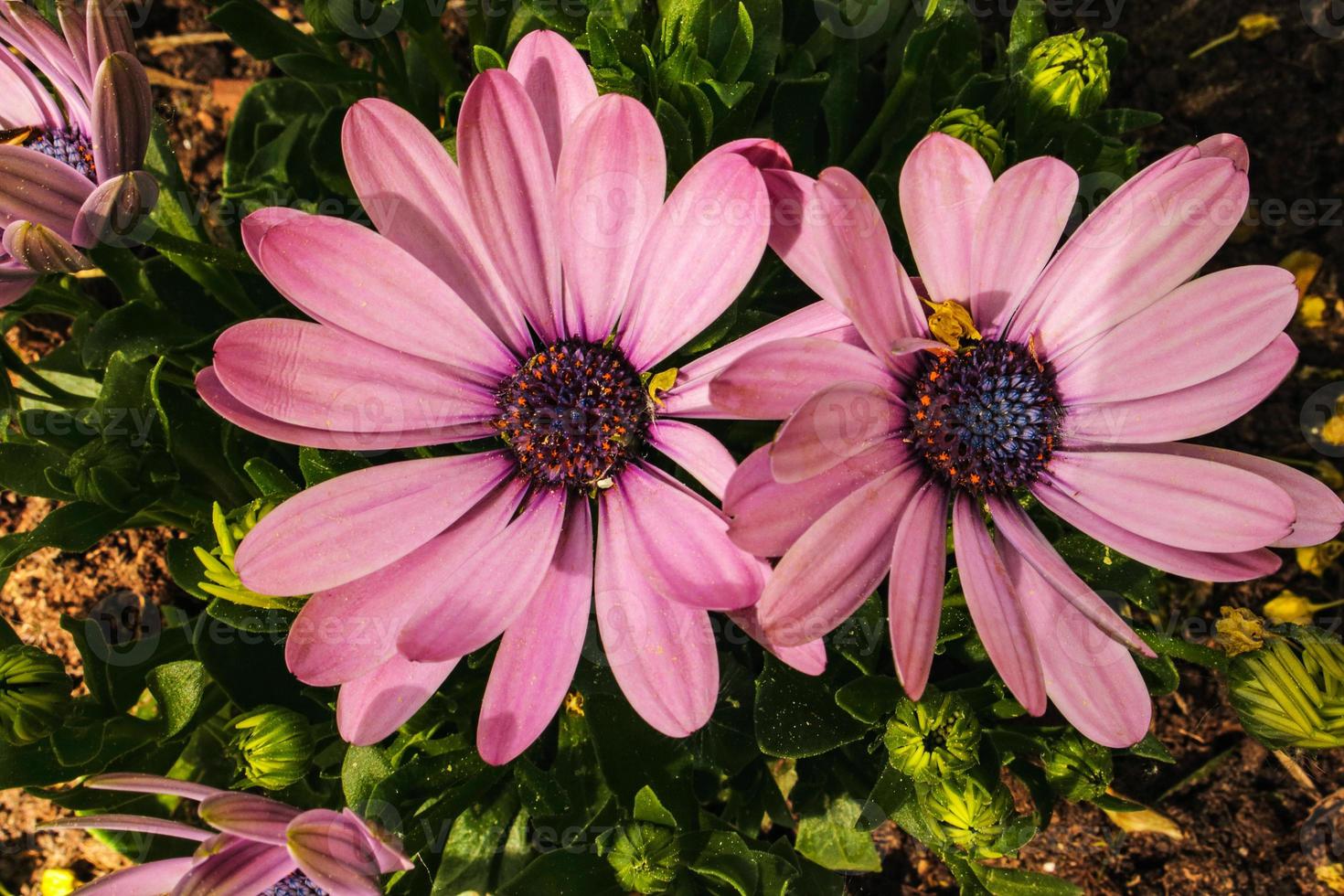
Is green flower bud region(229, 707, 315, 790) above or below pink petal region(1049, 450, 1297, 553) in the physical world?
below

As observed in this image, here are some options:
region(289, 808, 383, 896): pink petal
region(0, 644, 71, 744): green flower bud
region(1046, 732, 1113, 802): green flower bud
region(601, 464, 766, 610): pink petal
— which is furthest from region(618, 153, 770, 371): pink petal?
region(0, 644, 71, 744): green flower bud

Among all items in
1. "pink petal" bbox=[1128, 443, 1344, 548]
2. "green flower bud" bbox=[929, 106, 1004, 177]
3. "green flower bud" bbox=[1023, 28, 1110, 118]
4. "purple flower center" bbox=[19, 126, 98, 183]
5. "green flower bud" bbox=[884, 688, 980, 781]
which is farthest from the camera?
"purple flower center" bbox=[19, 126, 98, 183]

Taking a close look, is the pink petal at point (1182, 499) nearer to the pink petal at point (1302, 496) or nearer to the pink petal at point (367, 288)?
the pink petal at point (1302, 496)

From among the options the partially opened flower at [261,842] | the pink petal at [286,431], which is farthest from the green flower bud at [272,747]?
the pink petal at [286,431]

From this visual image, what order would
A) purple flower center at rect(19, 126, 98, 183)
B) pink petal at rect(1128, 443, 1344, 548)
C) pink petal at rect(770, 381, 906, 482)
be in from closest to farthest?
1. pink petal at rect(770, 381, 906, 482)
2. pink petal at rect(1128, 443, 1344, 548)
3. purple flower center at rect(19, 126, 98, 183)

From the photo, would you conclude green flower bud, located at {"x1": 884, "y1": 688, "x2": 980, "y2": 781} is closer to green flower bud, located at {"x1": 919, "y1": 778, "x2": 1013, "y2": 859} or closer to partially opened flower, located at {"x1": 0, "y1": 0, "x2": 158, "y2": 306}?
green flower bud, located at {"x1": 919, "y1": 778, "x2": 1013, "y2": 859}

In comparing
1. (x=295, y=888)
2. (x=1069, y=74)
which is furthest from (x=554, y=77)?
(x=295, y=888)
